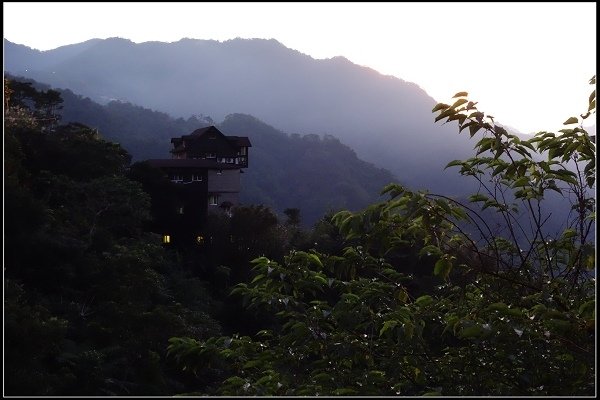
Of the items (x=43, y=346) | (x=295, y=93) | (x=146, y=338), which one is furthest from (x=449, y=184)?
(x=43, y=346)

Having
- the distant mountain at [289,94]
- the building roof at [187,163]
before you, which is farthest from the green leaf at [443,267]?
the distant mountain at [289,94]

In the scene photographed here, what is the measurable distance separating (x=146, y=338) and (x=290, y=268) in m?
10.0

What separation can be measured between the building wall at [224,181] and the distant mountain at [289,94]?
471 cm

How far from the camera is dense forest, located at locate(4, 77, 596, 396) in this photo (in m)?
2.90

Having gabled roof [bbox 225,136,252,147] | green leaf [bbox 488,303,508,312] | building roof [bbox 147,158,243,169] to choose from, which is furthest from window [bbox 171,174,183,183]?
green leaf [bbox 488,303,508,312]

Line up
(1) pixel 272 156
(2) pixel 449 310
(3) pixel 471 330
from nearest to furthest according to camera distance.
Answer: (3) pixel 471 330 → (2) pixel 449 310 → (1) pixel 272 156

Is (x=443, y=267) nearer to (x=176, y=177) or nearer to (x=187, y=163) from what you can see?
(x=187, y=163)

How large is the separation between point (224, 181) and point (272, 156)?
37.0ft

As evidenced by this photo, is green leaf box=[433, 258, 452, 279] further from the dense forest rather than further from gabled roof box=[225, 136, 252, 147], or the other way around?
gabled roof box=[225, 136, 252, 147]

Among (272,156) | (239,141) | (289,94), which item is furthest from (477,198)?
(289,94)

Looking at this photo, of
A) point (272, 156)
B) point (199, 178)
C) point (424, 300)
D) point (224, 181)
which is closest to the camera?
point (424, 300)

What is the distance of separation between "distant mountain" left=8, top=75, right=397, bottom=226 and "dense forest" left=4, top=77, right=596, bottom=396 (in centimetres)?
720

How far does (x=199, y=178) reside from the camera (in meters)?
24.0

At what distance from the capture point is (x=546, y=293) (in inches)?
109
